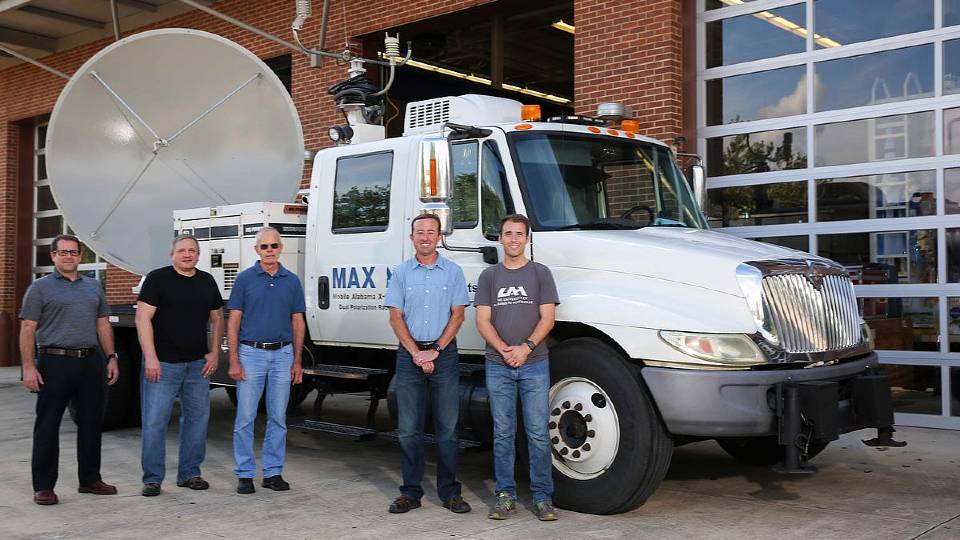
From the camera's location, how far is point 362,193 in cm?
788

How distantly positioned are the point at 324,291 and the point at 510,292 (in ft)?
8.15

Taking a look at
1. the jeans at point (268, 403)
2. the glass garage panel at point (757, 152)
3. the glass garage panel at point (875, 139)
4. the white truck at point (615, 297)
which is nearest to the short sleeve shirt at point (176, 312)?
the jeans at point (268, 403)

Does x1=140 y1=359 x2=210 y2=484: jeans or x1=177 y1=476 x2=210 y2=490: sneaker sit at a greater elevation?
x1=140 y1=359 x2=210 y2=484: jeans

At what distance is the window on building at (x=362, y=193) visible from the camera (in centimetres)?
771

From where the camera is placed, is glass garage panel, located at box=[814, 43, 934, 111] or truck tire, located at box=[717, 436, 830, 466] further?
glass garage panel, located at box=[814, 43, 934, 111]

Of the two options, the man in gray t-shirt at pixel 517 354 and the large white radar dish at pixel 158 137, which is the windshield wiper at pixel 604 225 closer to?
the man in gray t-shirt at pixel 517 354

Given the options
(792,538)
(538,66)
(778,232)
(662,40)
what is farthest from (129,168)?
(538,66)

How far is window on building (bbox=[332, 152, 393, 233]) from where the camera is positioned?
25.3 feet

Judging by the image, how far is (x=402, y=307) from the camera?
20.8 feet

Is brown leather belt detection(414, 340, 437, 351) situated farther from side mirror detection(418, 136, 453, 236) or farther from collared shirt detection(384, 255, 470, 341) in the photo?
side mirror detection(418, 136, 453, 236)

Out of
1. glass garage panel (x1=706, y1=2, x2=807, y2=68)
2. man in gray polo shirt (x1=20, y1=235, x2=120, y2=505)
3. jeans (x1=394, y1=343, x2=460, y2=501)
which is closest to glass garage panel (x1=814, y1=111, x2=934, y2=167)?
glass garage panel (x1=706, y1=2, x2=807, y2=68)

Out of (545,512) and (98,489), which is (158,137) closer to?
(98,489)

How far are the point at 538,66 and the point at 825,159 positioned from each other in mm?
7968

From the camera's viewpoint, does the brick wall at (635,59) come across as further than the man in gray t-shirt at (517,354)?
Yes
